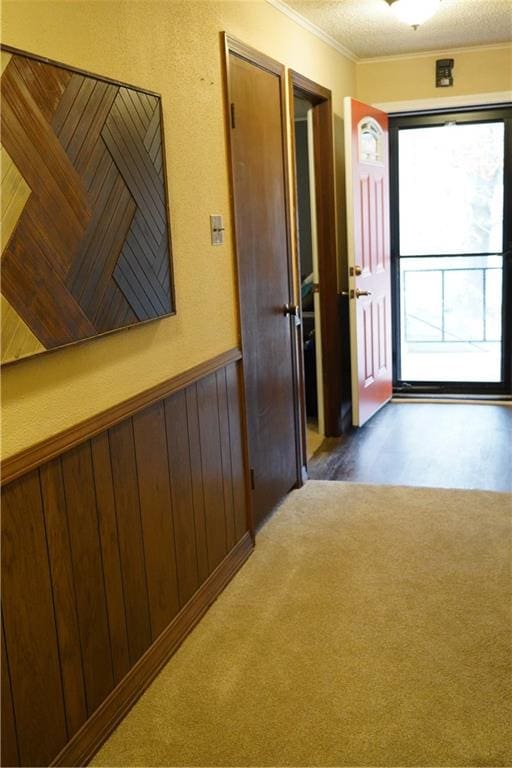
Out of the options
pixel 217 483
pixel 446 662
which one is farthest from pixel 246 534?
pixel 446 662

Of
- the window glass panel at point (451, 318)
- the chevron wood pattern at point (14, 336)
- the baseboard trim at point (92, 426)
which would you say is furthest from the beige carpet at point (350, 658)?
the window glass panel at point (451, 318)

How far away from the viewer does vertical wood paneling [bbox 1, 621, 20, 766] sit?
5.46 feet

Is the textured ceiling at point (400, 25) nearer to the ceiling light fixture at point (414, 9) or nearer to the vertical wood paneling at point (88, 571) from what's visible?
the ceiling light fixture at point (414, 9)

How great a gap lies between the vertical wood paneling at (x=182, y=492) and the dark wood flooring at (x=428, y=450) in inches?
60.1

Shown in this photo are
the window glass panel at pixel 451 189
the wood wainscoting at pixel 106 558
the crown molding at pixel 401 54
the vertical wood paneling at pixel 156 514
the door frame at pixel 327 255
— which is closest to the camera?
the wood wainscoting at pixel 106 558

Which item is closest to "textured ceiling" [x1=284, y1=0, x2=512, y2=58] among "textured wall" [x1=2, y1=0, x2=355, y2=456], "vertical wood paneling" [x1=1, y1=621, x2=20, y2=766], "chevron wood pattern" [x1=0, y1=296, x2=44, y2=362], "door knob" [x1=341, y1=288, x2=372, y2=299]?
"textured wall" [x1=2, y1=0, x2=355, y2=456]

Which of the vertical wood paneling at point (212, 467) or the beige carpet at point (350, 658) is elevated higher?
the vertical wood paneling at point (212, 467)

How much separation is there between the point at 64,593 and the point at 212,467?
102 centimetres

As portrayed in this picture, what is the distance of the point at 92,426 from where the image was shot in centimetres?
201

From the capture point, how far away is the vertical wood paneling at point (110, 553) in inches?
80.7

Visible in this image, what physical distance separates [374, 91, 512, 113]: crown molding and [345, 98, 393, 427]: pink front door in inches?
5.2

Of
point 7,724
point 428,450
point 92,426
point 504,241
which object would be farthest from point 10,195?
point 504,241

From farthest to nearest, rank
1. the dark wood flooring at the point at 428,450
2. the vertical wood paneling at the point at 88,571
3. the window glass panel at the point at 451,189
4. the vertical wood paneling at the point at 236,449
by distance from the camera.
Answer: the window glass panel at the point at 451,189
the dark wood flooring at the point at 428,450
the vertical wood paneling at the point at 236,449
the vertical wood paneling at the point at 88,571

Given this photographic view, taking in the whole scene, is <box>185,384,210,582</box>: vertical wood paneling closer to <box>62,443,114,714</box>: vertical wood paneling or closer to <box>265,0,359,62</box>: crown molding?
<box>62,443,114,714</box>: vertical wood paneling
